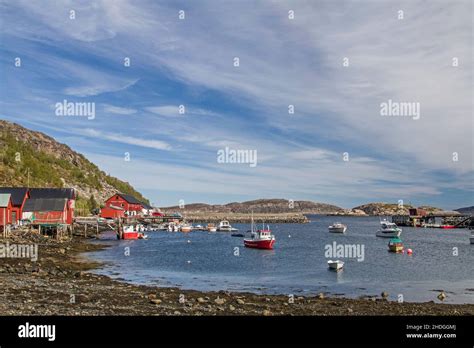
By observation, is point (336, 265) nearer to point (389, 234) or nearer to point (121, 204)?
point (389, 234)

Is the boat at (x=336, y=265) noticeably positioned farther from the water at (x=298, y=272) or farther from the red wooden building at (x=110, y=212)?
the red wooden building at (x=110, y=212)

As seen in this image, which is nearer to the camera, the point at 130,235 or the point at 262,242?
the point at 262,242

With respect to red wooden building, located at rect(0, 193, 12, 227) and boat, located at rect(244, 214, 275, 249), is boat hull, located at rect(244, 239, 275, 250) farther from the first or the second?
red wooden building, located at rect(0, 193, 12, 227)

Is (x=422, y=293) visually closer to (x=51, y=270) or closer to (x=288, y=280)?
(x=288, y=280)

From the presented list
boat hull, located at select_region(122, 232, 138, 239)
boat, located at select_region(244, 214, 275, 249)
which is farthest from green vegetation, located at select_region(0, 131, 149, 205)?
boat, located at select_region(244, 214, 275, 249)

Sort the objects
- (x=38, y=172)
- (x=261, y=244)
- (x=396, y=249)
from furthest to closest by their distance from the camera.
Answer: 1. (x=38, y=172)
2. (x=261, y=244)
3. (x=396, y=249)

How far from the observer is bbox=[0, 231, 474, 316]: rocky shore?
23.3 meters

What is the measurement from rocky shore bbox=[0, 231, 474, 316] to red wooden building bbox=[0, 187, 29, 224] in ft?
147

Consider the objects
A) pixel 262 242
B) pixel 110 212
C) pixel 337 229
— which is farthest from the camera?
pixel 110 212

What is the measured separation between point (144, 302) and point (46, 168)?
118058 millimetres

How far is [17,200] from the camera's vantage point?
79.1 m

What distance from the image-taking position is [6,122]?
642 ft

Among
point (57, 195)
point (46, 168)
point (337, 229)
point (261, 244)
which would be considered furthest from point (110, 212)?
point (261, 244)
